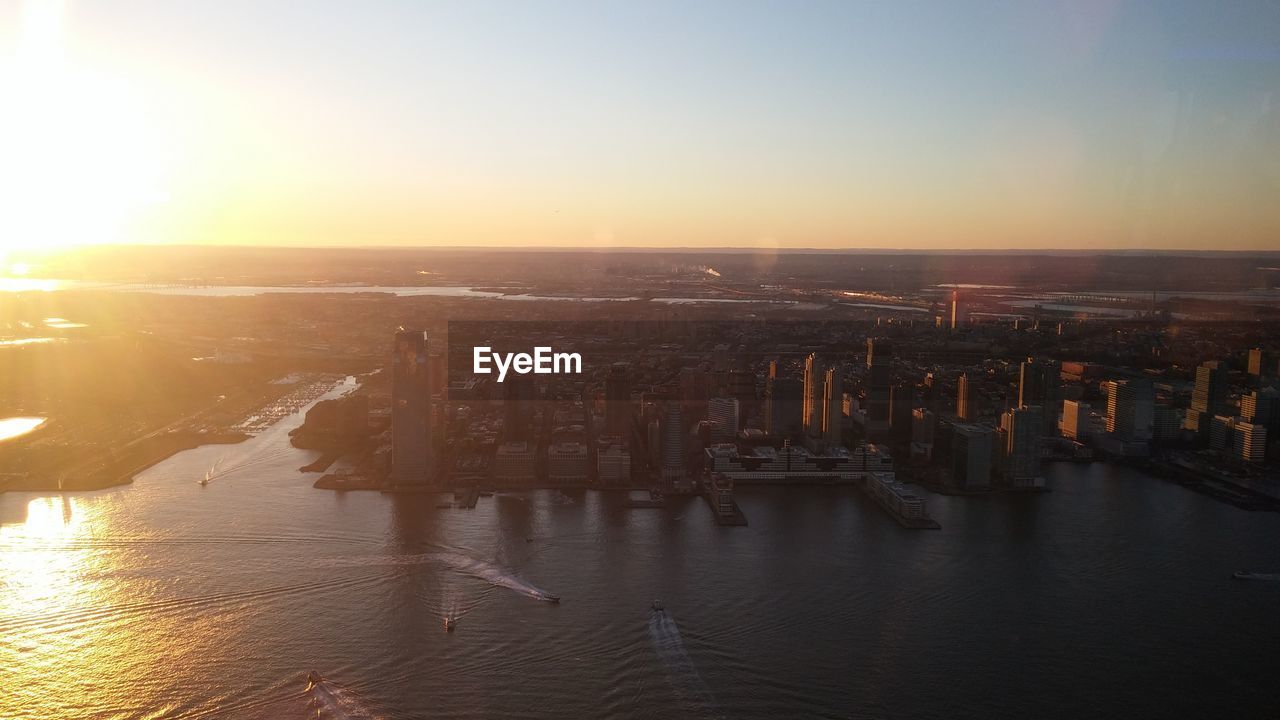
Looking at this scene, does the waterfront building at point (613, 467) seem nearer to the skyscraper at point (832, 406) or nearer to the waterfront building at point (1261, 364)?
the skyscraper at point (832, 406)

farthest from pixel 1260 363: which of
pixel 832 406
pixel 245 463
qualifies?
pixel 245 463

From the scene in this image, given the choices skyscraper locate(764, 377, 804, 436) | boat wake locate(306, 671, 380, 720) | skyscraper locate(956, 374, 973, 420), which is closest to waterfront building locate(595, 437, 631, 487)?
skyscraper locate(764, 377, 804, 436)

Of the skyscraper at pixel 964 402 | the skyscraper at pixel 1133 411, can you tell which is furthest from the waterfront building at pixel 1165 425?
the skyscraper at pixel 964 402

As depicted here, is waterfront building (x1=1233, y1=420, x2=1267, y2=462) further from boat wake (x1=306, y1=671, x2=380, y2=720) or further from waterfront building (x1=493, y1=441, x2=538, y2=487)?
boat wake (x1=306, y1=671, x2=380, y2=720)

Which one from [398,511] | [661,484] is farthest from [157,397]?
[661,484]

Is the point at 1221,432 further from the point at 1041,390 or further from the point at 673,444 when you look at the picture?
the point at 673,444

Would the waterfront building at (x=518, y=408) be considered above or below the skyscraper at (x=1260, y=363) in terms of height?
below
